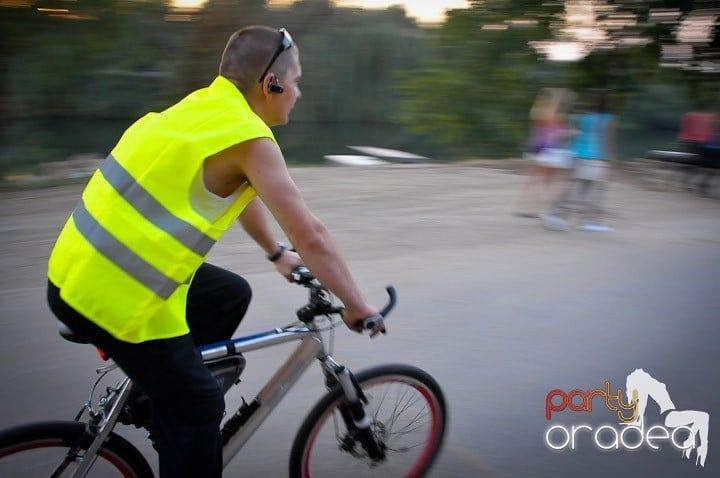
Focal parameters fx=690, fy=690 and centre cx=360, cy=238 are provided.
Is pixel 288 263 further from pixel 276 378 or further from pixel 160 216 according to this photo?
pixel 160 216

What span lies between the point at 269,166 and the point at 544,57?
201 cm

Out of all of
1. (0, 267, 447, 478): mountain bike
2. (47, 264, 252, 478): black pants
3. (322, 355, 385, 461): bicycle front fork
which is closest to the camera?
(47, 264, 252, 478): black pants

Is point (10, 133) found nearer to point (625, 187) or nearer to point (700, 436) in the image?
point (700, 436)

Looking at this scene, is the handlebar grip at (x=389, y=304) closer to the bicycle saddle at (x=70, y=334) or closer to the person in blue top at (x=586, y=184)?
the bicycle saddle at (x=70, y=334)

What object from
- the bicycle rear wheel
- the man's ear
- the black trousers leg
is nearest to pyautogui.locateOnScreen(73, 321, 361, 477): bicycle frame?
the black trousers leg

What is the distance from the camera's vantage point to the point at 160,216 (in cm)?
196

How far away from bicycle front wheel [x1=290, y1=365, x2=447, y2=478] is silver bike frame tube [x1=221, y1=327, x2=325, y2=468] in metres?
0.16

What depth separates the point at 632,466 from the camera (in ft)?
10.8

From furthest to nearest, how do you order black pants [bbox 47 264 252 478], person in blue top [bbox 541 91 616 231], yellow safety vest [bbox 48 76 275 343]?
person in blue top [bbox 541 91 616 231] → black pants [bbox 47 264 252 478] → yellow safety vest [bbox 48 76 275 343]

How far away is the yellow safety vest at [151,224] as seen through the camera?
6.43 feet

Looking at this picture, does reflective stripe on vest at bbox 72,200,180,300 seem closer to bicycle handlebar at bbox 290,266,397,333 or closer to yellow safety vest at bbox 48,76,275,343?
yellow safety vest at bbox 48,76,275,343

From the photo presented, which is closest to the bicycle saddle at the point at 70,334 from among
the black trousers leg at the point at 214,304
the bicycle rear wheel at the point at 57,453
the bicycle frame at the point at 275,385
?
the bicycle rear wheel at the point at 57,453

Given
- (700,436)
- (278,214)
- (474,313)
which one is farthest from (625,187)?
(278,214)

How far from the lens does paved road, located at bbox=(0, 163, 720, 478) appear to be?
11.4 feet
